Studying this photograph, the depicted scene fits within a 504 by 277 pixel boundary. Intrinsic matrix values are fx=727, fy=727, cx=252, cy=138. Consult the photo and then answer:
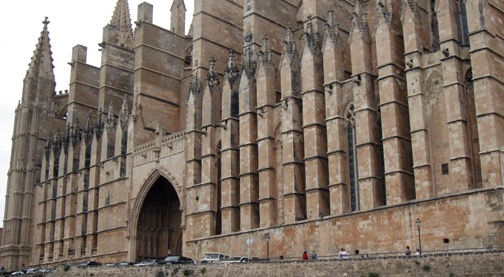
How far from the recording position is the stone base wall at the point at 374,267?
18.1 metres

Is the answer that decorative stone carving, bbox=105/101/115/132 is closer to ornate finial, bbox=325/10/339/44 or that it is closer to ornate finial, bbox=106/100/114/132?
ornate finial, bbox=106/100/114/132

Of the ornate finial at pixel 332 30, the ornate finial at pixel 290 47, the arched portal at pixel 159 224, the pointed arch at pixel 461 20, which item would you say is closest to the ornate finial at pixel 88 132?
the arched portal at pixel 159 224

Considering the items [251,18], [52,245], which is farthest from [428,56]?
[52,245]

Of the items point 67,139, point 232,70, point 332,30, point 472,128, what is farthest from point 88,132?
point 472,128

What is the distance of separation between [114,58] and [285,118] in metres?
17.8

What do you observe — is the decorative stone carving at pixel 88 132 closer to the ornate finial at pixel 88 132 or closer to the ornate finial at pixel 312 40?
the ornate finial at pixel 88 132

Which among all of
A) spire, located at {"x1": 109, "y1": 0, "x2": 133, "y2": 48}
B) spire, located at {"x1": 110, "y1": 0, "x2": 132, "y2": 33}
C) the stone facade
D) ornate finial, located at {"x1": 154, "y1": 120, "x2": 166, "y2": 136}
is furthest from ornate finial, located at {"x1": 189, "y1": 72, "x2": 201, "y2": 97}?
spire, located at {"x1": 110, "y1": 0, "x2": 132, "y2": 33}

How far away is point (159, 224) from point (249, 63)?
11.2 metres

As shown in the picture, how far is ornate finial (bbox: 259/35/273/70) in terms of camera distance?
106ft

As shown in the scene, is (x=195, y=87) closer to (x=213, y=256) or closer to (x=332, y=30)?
(x=332, y=30)

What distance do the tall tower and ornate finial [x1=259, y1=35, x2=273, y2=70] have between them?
21.3m

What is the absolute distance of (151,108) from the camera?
3944cm

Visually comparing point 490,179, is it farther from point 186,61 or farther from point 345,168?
point 186,61

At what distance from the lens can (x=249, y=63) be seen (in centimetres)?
3341
